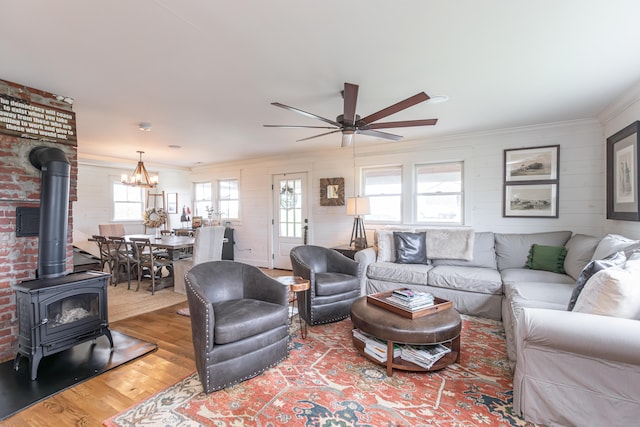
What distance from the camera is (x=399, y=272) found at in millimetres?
3883

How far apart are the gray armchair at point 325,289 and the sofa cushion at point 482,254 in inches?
56.4

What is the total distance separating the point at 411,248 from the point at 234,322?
2.85 m

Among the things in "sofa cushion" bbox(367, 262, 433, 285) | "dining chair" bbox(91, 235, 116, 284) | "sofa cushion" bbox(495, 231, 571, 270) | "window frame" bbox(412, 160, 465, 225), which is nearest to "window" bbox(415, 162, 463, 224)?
"window frame" bbox(412, 160, 465, 225)

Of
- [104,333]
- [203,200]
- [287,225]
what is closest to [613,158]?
[287,225]

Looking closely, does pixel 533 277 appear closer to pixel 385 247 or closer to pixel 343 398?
pixel 385 247

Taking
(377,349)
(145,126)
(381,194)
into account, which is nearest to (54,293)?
(145,126)

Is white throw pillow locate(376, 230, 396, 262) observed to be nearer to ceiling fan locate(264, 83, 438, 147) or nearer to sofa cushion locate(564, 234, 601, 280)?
ceiling fan locate(264, 83, 438, 147)

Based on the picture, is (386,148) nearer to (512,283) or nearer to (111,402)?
(512,283)

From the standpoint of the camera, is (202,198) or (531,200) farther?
(202,198)

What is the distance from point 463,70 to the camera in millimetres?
2486

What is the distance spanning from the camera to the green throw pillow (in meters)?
3.48

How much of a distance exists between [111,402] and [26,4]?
2482 mm

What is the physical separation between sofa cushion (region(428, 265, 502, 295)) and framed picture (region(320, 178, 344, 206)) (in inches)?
90.2

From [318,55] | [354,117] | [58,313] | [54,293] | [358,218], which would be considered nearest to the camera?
[318,55]
